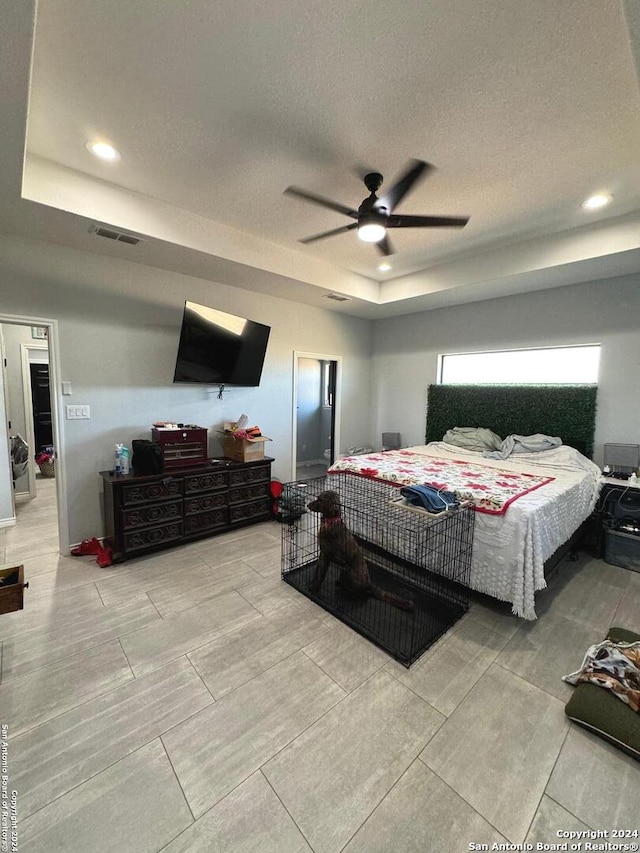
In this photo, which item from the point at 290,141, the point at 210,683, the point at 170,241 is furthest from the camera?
the point at 170,241

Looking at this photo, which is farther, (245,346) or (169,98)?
(245,346)

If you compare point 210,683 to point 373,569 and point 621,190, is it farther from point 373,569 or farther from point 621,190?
point 621,190

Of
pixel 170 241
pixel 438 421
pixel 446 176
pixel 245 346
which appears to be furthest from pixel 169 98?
pixel 438 421

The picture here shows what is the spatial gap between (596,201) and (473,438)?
8.28 ft

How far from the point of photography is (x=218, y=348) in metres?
3.71

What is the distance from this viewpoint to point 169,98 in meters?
1.84

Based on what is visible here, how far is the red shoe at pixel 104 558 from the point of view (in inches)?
118

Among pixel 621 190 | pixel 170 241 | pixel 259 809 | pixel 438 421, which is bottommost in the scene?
pixel 259 809

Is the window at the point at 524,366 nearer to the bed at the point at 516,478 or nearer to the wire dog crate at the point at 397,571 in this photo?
the bed at the point at 516,478

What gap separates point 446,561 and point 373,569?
673mm

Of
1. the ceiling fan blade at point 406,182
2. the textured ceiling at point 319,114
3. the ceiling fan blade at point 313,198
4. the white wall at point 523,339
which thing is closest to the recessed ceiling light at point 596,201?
the textured ceiling at point 319,114

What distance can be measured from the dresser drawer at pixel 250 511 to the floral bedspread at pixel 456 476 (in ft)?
3.26

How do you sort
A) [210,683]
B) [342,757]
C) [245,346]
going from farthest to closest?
[245,346] → [210,683] → [342,757]

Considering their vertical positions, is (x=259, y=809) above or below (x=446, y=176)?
below
